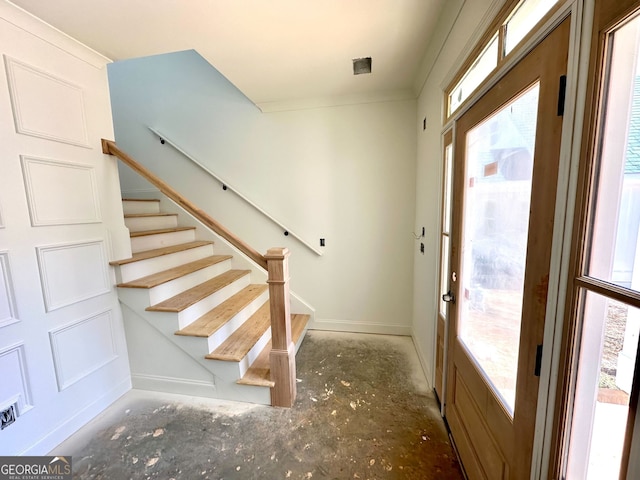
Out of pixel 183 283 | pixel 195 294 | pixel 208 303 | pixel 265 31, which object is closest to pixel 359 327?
pixel 208 303

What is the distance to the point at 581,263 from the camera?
2.10ft

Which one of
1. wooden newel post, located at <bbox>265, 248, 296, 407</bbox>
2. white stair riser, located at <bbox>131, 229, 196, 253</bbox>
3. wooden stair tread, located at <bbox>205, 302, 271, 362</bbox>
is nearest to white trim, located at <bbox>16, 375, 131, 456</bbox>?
wooden stair tread, located at <bbox>205, 302, 271, 362</bbox>

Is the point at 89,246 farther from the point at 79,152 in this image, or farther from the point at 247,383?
the point at 247,383

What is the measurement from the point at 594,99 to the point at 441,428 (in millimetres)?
1835

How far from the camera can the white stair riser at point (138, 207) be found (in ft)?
8.78

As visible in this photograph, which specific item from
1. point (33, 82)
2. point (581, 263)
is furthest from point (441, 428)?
point (33, 82)

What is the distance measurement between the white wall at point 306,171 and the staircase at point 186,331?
2.62 ft

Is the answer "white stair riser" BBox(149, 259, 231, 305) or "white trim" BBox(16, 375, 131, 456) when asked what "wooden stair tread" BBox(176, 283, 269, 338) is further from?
"white trim" BBox(16, 375, 131, 456)

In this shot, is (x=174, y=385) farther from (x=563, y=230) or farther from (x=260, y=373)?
(x=563, y=230)

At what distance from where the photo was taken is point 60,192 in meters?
1.62

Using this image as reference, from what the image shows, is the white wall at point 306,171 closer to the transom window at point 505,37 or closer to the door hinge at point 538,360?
the transom window at point 505,37

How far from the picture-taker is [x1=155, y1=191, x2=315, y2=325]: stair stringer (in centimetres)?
301

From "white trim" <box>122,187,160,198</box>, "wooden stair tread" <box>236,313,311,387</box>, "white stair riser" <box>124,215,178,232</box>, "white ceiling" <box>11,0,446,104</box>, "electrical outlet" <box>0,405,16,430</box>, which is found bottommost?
"wooden stair tread" <box>236,313,311,387</box>

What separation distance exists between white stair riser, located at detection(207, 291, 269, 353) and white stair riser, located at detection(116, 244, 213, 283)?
0.79 metres
